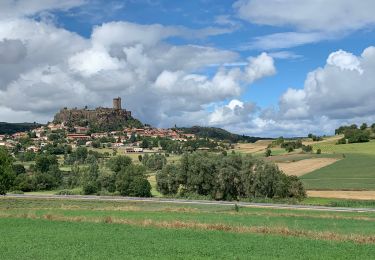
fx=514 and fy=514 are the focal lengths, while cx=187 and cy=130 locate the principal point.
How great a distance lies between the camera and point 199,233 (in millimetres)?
33688

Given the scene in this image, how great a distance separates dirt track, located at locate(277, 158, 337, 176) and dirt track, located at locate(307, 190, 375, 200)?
22.2 metres

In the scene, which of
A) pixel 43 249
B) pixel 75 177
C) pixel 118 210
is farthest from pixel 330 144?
pixel 43 249

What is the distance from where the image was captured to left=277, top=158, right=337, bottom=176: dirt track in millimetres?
114312

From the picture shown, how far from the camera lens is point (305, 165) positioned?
12269 cm

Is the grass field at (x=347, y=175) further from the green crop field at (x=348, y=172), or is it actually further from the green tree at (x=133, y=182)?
the green tree at (x=133, y=182)

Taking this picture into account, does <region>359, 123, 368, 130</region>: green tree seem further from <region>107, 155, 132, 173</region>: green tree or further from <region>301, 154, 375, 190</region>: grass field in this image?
<region>107, 155, 132, 173</region>: green tree

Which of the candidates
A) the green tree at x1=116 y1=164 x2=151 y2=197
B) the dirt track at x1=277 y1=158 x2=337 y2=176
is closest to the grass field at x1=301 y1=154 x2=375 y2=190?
the dirt track at x1=277 y1=158 x2=337 y2=176

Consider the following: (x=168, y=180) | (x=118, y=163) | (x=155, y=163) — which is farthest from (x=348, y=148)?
(x=168, y=180)

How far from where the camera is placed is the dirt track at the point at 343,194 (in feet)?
259

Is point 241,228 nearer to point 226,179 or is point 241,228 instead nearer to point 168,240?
point 168,240

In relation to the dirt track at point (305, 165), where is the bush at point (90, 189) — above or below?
below

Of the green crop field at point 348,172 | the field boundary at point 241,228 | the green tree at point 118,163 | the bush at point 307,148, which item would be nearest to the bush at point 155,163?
the green tree at point 118,163

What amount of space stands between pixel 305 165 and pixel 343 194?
39.8 meters

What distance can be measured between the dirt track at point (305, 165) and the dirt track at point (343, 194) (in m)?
22.2
